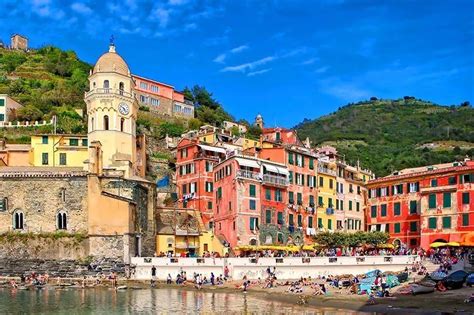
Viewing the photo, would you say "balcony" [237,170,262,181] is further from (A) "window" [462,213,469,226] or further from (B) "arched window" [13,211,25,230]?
(B) "arched window" [13,211,25,230]

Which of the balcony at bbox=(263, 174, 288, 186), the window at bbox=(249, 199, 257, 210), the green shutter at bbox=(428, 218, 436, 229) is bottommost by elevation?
the green shutter at bbox=(428, 218, 436, 229)

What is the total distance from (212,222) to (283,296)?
23.4 metres

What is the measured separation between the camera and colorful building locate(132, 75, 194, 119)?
107m

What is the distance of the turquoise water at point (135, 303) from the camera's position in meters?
39.7

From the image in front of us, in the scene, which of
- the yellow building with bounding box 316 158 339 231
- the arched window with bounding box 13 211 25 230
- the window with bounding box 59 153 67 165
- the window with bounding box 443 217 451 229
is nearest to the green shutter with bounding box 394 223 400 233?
the yellow building with bounding box 316 158 339 231

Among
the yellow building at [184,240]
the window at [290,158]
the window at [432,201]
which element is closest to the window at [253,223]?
the yellow building at [184,240]

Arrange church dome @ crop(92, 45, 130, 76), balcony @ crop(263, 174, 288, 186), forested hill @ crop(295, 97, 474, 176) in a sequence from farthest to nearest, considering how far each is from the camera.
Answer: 1. forested hill @ crop(295, 97, 474, 176)
2. church dome @ crop(92, 45, 130, 76)
3. balcony @ crop(263, 174, 288, 186)

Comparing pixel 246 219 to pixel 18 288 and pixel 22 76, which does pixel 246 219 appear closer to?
pixel 18 288

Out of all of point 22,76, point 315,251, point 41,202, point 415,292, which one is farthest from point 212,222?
point 22,76

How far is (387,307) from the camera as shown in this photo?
38000mm

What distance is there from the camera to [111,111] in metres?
66.1

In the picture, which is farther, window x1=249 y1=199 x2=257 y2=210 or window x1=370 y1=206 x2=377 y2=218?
window x1=370 y1=206 x2=377 y2=218

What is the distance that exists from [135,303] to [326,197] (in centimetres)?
3303

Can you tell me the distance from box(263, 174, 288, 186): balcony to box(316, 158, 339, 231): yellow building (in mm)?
6646
